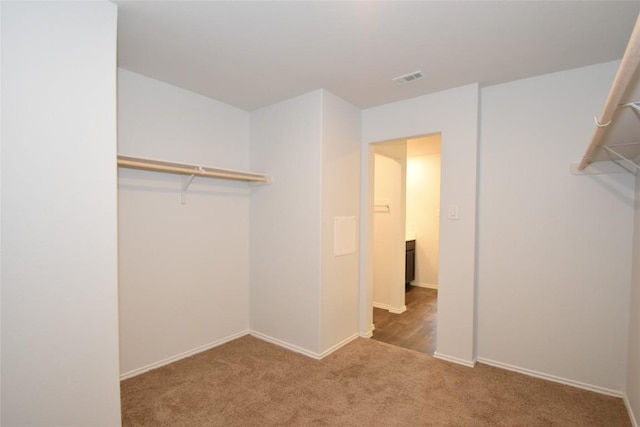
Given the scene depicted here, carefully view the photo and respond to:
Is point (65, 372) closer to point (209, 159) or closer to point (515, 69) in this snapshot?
point (209, 159)

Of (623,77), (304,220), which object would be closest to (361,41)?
(623,77)

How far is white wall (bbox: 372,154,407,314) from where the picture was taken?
408cm

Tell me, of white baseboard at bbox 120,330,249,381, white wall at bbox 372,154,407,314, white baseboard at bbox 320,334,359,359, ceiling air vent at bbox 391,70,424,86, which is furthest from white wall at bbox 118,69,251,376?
white wall at bbox 372,154,407,314

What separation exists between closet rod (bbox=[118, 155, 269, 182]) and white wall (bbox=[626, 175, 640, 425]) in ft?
9.57

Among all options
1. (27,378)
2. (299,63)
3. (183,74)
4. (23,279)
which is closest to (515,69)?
(299,63)

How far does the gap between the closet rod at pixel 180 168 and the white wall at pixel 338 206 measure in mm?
738

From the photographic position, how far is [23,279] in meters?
1.35

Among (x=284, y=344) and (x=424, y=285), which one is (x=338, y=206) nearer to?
(x=284, y=344)

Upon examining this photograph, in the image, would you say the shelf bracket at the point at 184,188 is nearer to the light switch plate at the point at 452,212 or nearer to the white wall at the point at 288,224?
the white wall at the point at 288,224

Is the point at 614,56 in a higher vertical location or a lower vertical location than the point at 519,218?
higher

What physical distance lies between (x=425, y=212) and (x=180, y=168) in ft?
14.5

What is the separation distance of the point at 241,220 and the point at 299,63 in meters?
1.71

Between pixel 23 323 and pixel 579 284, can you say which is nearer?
pixel 23 323

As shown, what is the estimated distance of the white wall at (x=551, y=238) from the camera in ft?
7.22
